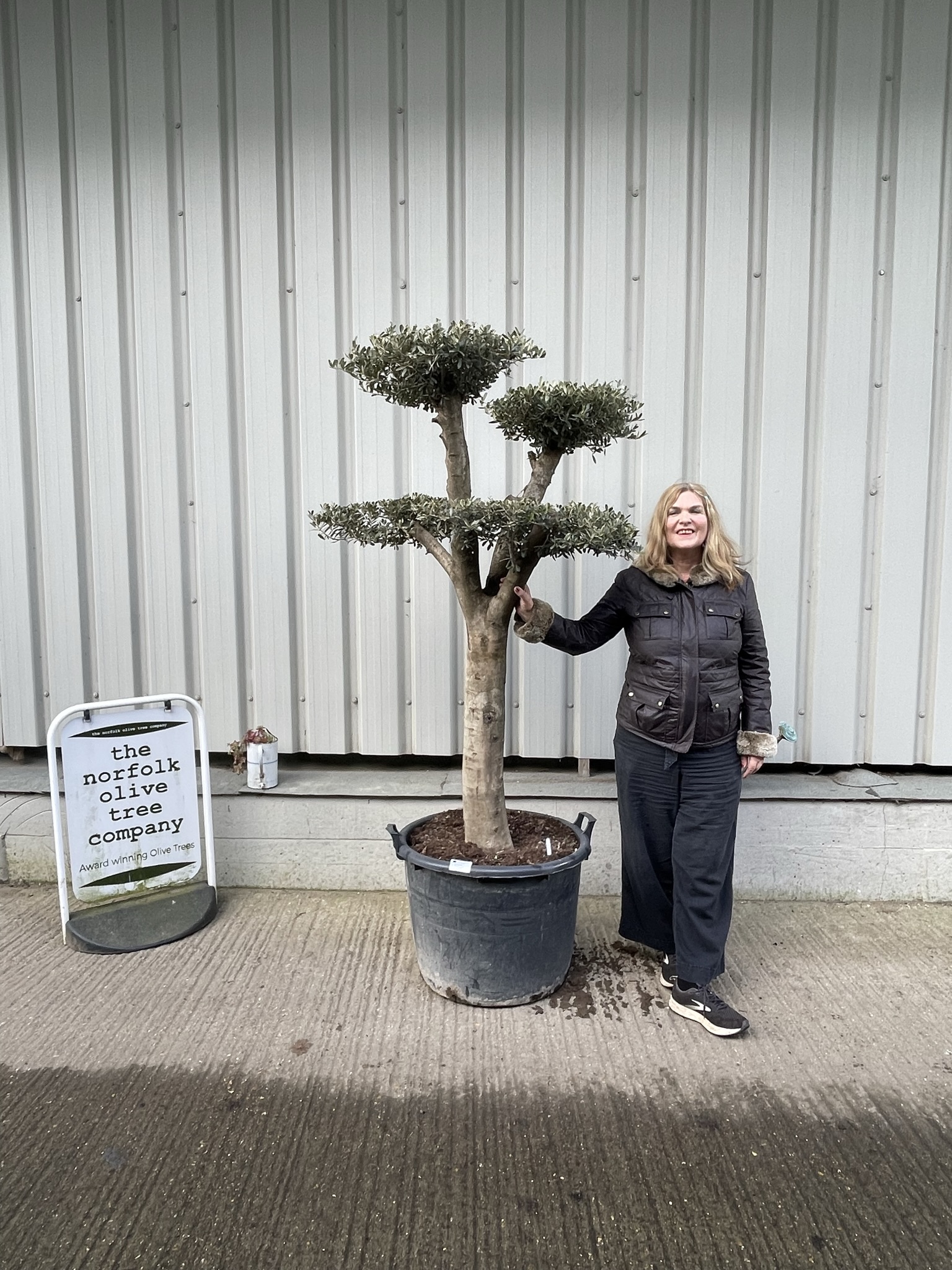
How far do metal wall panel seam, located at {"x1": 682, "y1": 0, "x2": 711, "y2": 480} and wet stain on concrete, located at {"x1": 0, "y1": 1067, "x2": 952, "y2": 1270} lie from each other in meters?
2.58

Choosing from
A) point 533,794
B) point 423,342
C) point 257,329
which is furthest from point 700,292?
point 533,794

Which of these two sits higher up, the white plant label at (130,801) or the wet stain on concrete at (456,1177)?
the white plant label at (130,801)

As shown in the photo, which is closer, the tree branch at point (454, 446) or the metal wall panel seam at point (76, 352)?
the tree branch at point (454, 446)

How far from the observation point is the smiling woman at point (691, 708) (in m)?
2.61

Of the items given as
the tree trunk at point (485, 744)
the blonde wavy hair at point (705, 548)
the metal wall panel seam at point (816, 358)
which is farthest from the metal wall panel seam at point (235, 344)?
the metal wall panel seam at point (816, 358)

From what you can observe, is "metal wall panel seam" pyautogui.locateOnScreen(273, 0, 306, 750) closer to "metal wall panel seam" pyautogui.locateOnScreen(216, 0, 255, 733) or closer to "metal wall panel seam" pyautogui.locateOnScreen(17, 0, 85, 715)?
"metal wall panel seam" pyautogui.locateOnScreen(216, 0, 255, 733)

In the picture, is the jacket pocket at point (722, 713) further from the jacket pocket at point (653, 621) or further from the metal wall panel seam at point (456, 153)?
the metal wall panel seam at point (456, 153)

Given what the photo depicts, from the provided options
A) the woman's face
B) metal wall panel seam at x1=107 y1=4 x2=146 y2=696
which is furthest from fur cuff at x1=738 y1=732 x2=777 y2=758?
metal wall panel seam at x1=107 y1=4 x2=146 y2=696

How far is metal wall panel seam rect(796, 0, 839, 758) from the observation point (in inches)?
130

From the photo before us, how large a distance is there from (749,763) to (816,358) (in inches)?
77.0

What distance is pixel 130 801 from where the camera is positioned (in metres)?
3.19

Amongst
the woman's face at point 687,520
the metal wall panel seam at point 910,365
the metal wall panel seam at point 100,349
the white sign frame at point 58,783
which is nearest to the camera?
the woman's face at point 687,520

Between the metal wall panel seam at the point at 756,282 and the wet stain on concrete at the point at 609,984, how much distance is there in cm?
180

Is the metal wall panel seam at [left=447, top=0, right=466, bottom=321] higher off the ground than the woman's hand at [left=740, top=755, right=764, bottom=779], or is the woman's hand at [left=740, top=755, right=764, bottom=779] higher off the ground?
the metal wall panel seam at [left=447, top=0, right=466, bottom=321]
